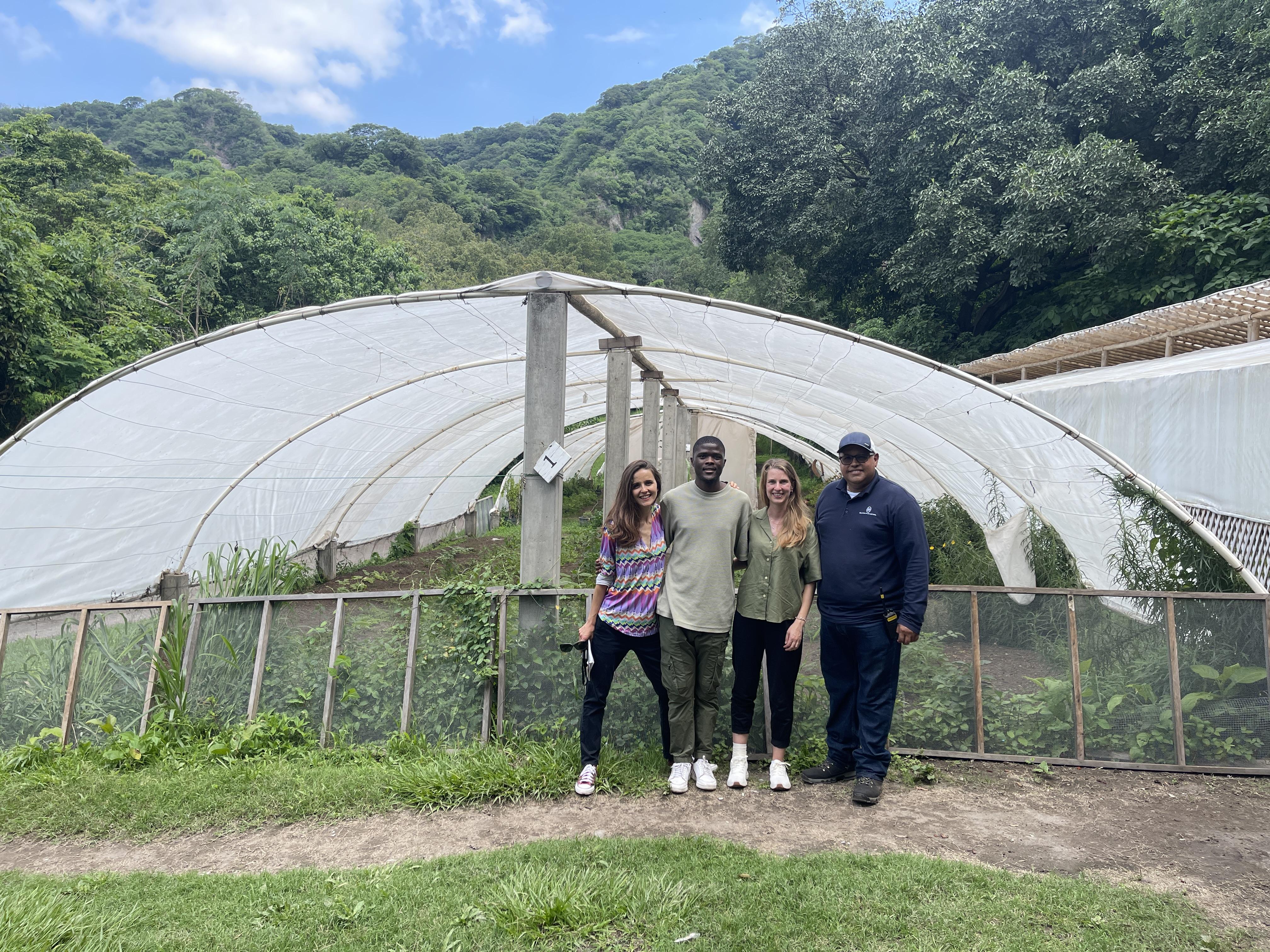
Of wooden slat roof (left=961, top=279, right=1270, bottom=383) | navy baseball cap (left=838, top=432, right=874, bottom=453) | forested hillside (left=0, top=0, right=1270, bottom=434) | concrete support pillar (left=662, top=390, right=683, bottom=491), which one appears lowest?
navy baseball cap (left=838, top=432, right=874, bottom=453)

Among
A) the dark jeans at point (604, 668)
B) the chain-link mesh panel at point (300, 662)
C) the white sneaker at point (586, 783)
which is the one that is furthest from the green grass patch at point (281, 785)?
the chain-link mesh panel at point (300, 662)

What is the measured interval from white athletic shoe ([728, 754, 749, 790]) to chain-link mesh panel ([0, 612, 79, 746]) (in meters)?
3.73

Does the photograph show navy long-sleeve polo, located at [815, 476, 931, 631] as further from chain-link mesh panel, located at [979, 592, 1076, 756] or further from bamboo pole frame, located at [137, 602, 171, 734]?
bamboo pole frame, located at [137, 602, 171, 734]

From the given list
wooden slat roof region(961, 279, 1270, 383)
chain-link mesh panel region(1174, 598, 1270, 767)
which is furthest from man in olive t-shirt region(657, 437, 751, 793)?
wooden slat roof region(961, 279, 1270, 383)

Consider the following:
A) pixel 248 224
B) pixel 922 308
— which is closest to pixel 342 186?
pixel 248 224

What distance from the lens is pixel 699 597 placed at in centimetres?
387

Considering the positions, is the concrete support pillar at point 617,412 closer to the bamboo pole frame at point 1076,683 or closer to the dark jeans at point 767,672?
the dark jeans at point 767,672

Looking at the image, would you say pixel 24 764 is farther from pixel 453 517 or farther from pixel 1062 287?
pixel 1062 287

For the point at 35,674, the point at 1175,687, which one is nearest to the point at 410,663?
the point at 35,674

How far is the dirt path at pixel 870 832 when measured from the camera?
335 centimetres

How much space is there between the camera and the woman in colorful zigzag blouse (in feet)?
12.9

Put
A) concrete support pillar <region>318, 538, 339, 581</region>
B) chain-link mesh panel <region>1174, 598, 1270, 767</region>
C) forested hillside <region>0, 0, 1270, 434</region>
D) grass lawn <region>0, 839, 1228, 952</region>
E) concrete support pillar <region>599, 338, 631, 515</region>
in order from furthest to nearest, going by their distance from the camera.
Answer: forested hillside <region>0, 0, 1270, 434</region>
concrete support pillar <region>318, 538, 339, 581</region>
concrete support pillar <region>599, 338, 631, 515</region>
chain-link mesh panel <region>1174, 598, 1270, 767</region>
grass lawn <region>0, 839, 1228, 952</region>

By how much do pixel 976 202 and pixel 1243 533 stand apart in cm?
1095

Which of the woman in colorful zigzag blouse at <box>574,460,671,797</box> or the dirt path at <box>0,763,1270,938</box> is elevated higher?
the woman in colorful zigzag blouse at <box>574,460,671,797</box>
